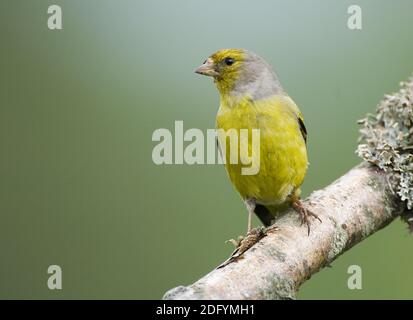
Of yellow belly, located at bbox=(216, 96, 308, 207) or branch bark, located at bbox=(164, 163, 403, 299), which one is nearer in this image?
branch bark, located at bbox=(164, 163, 403, 299)

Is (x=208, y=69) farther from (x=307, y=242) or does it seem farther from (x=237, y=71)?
(x=307, y=242)

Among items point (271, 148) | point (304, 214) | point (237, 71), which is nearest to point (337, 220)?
point (304, 214)

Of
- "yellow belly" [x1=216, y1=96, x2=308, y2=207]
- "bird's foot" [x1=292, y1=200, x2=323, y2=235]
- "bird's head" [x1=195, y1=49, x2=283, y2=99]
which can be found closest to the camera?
"bird's foot" [x1=292, y1=200, x2=323, y2=235]

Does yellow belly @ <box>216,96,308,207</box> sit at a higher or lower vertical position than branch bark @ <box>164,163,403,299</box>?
higher

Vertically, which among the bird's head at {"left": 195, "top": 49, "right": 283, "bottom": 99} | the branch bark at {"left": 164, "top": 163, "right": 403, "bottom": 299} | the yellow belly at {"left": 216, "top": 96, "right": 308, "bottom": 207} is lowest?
the branch bark at {"left": 164, "top": 163, "right": 403, "bottom": 299}

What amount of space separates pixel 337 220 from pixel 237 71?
173 cm

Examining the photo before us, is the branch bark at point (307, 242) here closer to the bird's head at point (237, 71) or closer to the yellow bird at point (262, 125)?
the yellow bird at point (262, 125)

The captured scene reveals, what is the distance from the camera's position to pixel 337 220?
4188mm

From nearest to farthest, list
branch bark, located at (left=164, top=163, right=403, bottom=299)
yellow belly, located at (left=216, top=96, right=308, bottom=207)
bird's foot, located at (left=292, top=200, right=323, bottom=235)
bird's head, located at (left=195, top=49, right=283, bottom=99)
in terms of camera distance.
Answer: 1. branch bark, located at (left=164, top=163, right=403, bottom=299)
2. bird's foot, located at (left=292, top=200, right=323, bottom=235)
3. yellow belly, located at (left=216, top=96, right=308, bottom=207)
4. bird's head, located at (left=195, top=49, right=283, bottom=99)

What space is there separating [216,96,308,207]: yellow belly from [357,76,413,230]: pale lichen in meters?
0.51

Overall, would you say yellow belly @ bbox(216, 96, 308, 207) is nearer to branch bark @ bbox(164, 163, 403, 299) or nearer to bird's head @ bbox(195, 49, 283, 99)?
bird's head @ bbox(195, 49, 283, 99)

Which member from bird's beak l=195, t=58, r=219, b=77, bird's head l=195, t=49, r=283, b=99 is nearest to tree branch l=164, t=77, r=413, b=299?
bird's head l=195, t=49, r=283, b=99

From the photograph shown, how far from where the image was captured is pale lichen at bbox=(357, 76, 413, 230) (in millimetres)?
4668

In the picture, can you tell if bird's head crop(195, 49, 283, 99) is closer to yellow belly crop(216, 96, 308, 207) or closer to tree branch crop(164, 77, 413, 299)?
yellow belly crop(216, 96, 308, 207)
